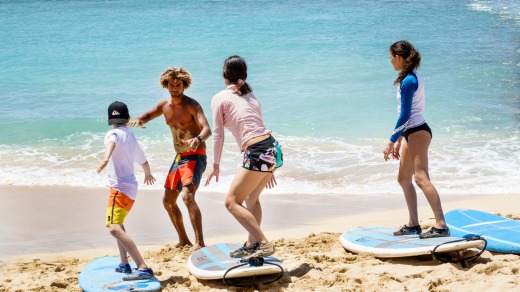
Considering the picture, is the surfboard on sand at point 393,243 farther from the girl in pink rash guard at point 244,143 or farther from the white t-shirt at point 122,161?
the white t-shirt at point 122,161

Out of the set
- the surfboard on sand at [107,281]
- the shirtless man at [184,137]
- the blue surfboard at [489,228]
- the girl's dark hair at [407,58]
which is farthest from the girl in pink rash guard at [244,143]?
the blue surfboard at [489,228]

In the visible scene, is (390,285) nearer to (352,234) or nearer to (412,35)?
(352,234)

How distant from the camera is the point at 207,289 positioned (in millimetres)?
5777

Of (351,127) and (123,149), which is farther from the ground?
(123,149)

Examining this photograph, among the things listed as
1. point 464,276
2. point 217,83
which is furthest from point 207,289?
point 217,83

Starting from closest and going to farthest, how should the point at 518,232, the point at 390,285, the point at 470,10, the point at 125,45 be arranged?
the point at 390,285 < the point at 518,232 < the point at 125,45 < the point at 470,10

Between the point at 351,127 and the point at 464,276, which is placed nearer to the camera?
the point at 464,276

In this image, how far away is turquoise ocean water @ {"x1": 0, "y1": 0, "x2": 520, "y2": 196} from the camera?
11719 millimetres

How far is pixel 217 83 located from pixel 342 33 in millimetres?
8560

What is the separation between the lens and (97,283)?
19.0 feet

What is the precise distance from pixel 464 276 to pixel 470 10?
27562 millimetres

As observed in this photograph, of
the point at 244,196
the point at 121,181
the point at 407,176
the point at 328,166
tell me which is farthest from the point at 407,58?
the point at 328,166

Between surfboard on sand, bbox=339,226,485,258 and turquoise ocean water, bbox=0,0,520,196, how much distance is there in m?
3.69

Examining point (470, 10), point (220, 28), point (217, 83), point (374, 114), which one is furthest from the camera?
point (470, 10)
